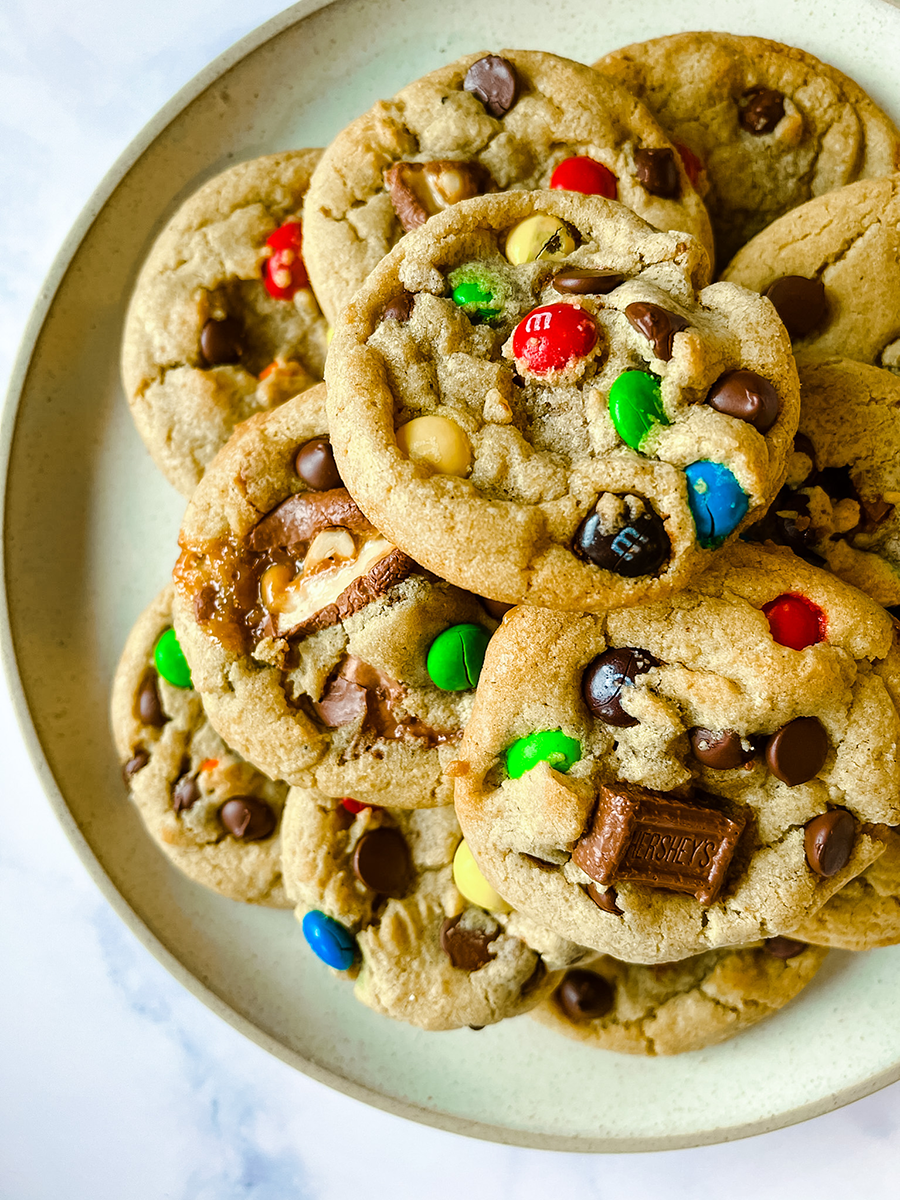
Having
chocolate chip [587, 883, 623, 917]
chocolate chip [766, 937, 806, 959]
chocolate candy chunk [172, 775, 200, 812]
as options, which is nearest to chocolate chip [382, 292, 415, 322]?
chocolate chip [587, 883, 623, 917]

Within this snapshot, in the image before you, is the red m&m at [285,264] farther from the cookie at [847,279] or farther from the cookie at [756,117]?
the cookie at [847,279]

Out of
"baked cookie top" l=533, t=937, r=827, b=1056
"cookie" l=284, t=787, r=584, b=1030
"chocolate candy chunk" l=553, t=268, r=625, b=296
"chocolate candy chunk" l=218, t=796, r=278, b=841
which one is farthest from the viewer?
"chocolate candy chunk" l=218, t=796, r=278, b=841

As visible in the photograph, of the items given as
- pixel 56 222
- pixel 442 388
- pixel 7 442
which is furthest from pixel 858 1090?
pixel 56 222

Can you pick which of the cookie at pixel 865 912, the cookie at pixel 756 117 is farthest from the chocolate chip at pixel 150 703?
the cookie at pixel 756 117

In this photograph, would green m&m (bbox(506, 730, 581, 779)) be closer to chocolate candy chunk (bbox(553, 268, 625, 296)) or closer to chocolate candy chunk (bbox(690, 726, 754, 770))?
chocolate candy chunk (bbox(690, 726, 754, 770))

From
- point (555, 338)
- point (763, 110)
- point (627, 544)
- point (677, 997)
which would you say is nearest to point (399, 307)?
point (555, 338)

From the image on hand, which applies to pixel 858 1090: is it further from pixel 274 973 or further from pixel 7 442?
pixel 7 442

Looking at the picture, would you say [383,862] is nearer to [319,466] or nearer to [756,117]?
[319,466]
